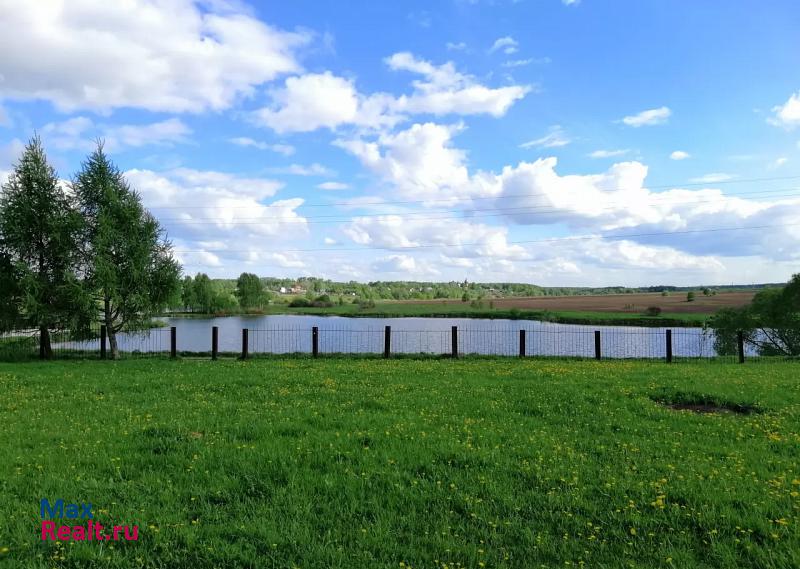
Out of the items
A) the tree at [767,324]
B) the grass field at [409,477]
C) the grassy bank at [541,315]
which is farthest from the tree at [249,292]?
the grass field at [409,477]

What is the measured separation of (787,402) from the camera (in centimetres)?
888

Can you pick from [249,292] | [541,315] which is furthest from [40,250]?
[249,292]

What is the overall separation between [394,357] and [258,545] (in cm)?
1498

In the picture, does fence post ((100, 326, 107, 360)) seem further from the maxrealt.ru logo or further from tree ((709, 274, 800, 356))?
tree ((709, 274, 800, 356))

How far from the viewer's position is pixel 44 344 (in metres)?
18.2

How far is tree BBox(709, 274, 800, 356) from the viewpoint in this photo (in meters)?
29.4

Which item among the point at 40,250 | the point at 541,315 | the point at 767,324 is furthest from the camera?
the point at 541,315

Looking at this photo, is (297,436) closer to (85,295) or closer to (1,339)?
(85,295)

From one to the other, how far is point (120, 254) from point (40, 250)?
→ 2.87m

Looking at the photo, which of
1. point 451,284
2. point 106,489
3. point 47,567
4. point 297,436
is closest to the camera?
point 47,567

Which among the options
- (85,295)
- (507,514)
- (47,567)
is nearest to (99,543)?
(47,567)

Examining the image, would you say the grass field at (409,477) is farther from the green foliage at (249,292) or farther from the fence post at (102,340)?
the green foliage at (249,292)

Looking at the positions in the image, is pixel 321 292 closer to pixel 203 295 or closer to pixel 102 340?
pixel 203 295

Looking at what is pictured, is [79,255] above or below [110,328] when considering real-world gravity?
above
